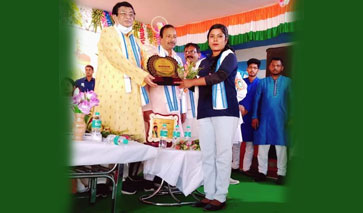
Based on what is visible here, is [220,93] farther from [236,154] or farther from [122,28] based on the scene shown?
[236,154]

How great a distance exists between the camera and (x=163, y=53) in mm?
3234

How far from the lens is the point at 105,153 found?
1.82 meters

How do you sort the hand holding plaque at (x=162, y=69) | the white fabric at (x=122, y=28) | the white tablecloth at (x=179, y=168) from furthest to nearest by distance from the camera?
the white fabric at (x=122, y=28)
the hand holding plaque at (x=162, y=69)
the white tablecloth at (x=179, y=168)

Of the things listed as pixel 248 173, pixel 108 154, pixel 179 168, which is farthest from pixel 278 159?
pixel 108 154

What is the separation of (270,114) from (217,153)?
6.37ft

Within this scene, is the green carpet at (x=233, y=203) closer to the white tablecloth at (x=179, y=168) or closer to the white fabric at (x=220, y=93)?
the white tablecloth at (x=179, y=168)

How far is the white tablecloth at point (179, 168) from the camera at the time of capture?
2518mm

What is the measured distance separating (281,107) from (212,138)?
1933 mm

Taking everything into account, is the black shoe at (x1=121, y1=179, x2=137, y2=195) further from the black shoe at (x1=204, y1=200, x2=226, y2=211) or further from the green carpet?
the black shoe at (x1=204, y1=200, x2=226, y2=211)

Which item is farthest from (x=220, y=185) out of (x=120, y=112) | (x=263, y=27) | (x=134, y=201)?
(x=263, y=27)

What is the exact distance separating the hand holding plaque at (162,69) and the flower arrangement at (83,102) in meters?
0.73

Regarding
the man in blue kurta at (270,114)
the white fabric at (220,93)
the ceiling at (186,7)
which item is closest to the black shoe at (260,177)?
the man in blue kurta at (270,114)

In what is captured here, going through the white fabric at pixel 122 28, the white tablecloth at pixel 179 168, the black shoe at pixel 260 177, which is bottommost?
the black shoe at pixel 260 177

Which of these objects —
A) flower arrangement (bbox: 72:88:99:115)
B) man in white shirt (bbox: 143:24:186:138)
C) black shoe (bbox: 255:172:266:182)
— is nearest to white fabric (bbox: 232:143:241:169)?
black shoe (bbox: 255:172:266:182)
